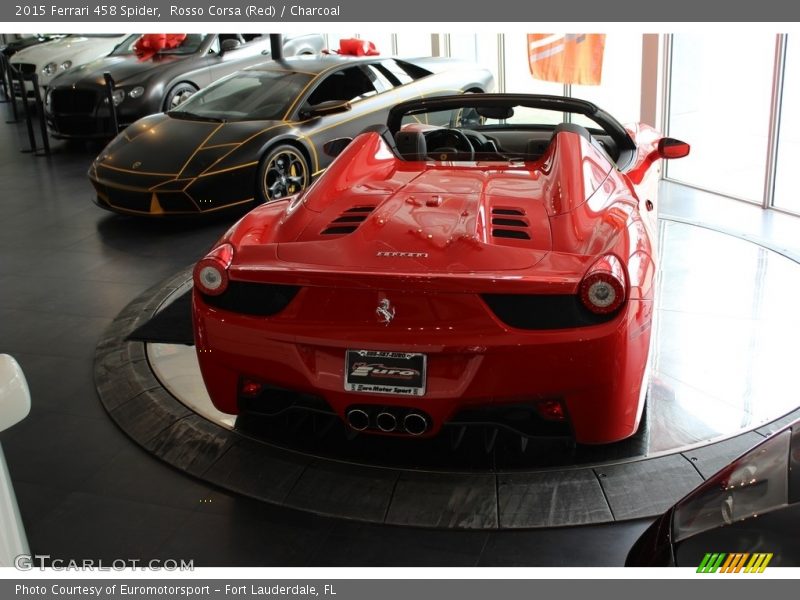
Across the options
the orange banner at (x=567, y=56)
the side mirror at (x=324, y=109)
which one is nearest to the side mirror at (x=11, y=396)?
the side mirror at (x=324, y=109)

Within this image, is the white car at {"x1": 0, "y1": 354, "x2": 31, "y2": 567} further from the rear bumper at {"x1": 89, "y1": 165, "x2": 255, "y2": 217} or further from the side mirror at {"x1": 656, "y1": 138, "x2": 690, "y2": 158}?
the rear bumper at {"x1": 89, "y1": 165, "x2": 255, "y2": 217}

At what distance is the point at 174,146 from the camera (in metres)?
6.77

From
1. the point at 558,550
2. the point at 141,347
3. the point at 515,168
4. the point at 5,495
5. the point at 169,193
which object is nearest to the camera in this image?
the point at 5,495

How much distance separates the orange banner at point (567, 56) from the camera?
28.6 ft

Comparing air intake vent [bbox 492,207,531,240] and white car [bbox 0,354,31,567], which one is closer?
white car [bbox 0,354,31,567]

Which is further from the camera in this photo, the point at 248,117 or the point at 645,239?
the point at 248,117

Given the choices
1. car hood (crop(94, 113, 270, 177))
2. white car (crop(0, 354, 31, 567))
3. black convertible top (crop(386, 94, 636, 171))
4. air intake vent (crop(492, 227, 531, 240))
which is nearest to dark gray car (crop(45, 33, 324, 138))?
car hood (crop(94, 113, 270, 177))

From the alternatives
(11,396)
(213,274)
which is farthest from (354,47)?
(11,396)

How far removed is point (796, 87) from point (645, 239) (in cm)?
431

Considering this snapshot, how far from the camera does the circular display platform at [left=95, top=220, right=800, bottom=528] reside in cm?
295

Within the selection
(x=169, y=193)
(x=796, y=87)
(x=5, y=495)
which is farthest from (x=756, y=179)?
(x=5, y=495)

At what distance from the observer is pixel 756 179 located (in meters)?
7.36

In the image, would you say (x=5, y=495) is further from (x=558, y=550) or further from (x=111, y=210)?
(x=111, y=210)

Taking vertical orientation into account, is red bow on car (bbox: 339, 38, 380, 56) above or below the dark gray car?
above
